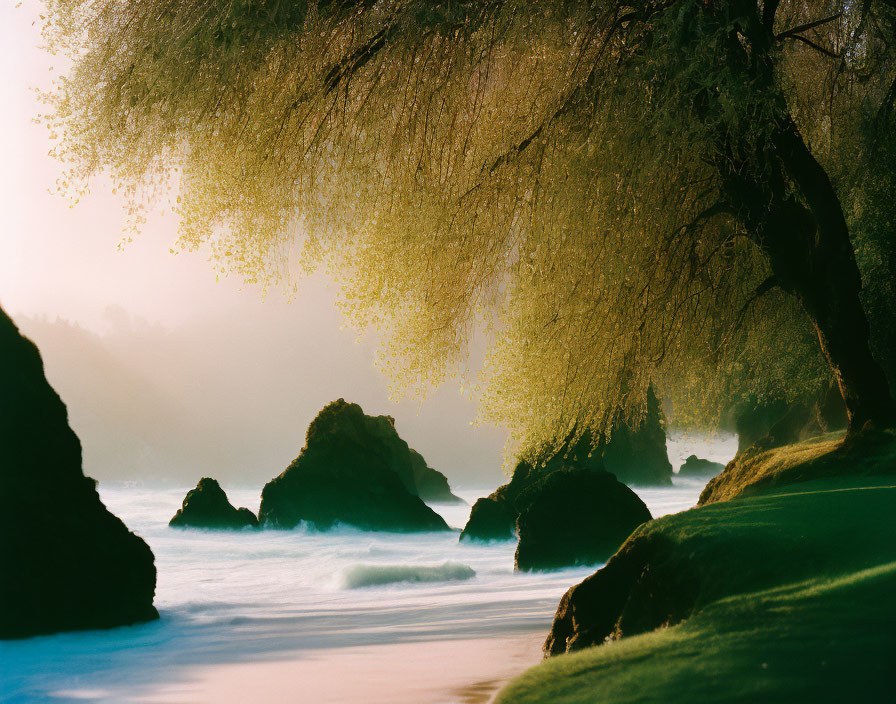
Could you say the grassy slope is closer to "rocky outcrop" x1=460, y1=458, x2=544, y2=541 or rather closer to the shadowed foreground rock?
"rocky outcrop" x1=460, y1=458, x2=544, y2=541

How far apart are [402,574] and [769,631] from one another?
1619 centimetres

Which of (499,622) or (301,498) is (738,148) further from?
(301,498)

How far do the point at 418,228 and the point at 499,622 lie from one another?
5.74 meters

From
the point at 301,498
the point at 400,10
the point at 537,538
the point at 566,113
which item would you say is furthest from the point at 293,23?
the point at 301,498

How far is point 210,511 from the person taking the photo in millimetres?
29875

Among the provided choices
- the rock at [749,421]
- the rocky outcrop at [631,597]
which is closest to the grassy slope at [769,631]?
the rocky outcrop at [631,597]

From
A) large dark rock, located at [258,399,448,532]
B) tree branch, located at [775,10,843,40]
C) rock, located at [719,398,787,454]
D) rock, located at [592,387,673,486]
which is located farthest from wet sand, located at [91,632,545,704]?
rock, located at [592,387,673,486]

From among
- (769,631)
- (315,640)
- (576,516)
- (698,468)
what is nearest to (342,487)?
(576,516)

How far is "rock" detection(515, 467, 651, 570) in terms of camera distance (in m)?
16.9

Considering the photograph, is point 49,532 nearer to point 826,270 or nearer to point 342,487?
point 826,270

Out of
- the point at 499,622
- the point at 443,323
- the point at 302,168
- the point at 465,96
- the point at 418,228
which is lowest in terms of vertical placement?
the point at 499,622

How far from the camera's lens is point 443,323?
11.1 m

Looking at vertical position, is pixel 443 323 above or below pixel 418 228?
below

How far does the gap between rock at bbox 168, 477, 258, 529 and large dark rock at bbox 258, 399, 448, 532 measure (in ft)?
3.80
